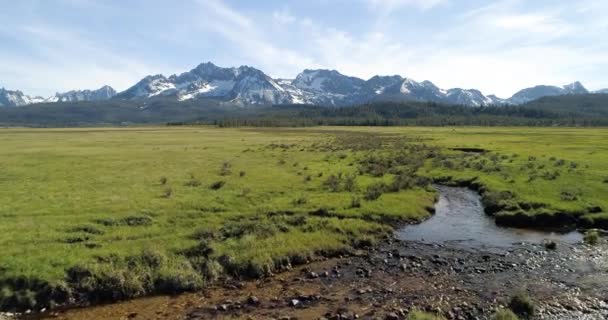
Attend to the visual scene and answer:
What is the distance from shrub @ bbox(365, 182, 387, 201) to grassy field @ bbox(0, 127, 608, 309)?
0.79 feet

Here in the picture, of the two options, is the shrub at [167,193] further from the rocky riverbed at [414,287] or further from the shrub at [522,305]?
the shrub at [522,305]

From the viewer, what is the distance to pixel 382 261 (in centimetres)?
2334

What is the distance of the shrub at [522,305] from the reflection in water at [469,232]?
8558mm

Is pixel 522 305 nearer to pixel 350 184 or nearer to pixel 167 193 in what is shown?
pixel 350 184

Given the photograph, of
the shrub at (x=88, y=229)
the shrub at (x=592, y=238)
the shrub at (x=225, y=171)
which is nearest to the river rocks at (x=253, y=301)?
the shrub at (x=88, y=229)

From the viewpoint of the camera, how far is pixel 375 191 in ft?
125

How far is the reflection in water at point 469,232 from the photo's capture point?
27141 mm

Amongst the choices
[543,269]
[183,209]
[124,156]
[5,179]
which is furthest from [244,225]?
[124,156]

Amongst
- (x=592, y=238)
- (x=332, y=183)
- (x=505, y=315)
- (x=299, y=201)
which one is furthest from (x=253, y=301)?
(x=332, y=183)

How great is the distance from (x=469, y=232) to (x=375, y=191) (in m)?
10.7

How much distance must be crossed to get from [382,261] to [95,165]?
4642cm

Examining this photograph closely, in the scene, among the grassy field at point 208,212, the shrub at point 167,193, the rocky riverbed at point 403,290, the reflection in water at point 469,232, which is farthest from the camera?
the shrub at point 167,193

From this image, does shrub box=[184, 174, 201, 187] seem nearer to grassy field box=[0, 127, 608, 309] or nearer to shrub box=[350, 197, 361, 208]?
grassy field box=[0, 127, 608, 309]

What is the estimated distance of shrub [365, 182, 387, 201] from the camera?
1417 inches
